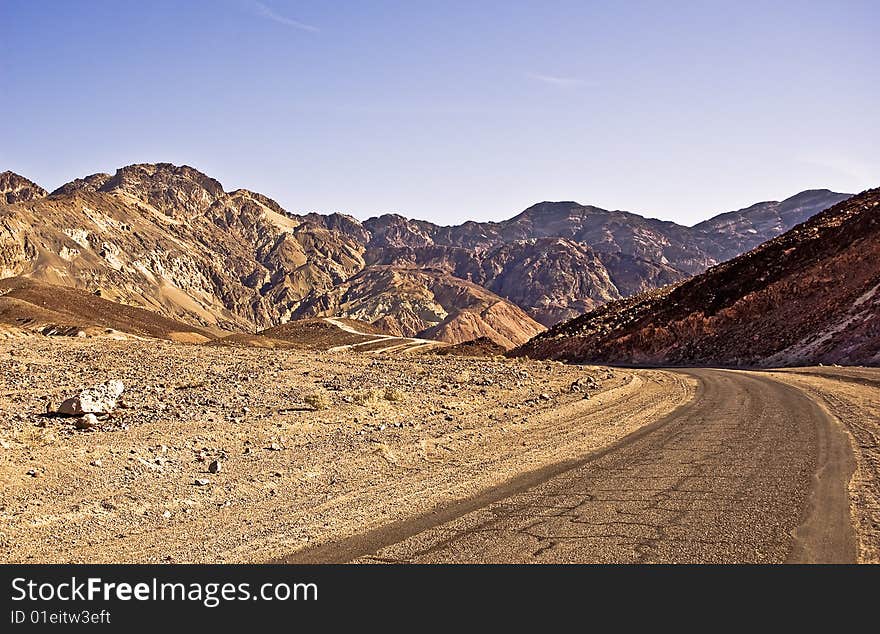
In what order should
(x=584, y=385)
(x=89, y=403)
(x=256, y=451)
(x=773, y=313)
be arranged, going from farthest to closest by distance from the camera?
1. (x=773, y=313)
2. (x=584, y=385)
3. (x=89, y=403)
4. (x=256, y=451)

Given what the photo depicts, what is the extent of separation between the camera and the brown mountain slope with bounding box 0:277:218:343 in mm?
62125

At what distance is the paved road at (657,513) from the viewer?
21.4 feet

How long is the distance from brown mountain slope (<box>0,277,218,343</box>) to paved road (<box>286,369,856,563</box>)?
5481 cm

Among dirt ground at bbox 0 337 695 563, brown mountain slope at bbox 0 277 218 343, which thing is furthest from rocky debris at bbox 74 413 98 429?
brown mountain slope at bbox 0 277 218 343

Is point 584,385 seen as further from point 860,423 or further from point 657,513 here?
point 657,513

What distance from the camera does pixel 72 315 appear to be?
241ft

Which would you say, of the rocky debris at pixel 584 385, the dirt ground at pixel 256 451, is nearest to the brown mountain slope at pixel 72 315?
the dirt ground at pixel 256 451

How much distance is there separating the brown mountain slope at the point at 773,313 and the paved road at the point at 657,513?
33.5 metres

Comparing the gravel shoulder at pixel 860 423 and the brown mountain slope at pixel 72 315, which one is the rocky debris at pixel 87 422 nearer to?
the gravel shoulder at pixel 860 423

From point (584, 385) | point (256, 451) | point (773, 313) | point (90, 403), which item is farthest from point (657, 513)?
point (773, 313)

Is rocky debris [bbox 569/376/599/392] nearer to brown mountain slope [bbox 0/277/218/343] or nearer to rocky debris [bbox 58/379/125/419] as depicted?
rocky debris [bbox 58/379/125/419]

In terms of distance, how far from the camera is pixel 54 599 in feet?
18.3

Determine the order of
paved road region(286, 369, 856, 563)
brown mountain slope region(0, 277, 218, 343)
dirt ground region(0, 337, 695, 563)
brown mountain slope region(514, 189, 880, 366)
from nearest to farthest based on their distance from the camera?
paved road region(286, 369, 856, 563)
dirt ground region(0, 337, 695, 563)
brown mountain slope region(514, 189, 880, 366)
brown mountain slope region(0, 277, 218, 343)

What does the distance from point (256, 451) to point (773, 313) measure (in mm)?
53103
